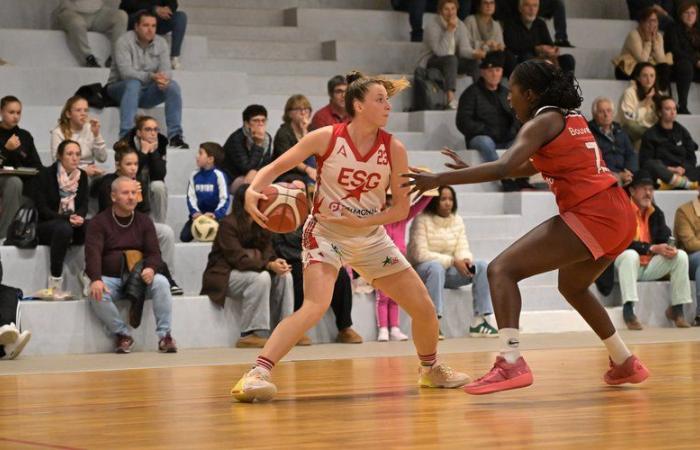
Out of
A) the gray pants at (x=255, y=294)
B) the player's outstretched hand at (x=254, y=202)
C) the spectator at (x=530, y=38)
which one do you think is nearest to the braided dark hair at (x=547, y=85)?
the player's outstretched hand at (x=254, y=202)

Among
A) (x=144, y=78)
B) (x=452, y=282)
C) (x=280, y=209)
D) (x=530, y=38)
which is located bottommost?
(x=452, y=282)

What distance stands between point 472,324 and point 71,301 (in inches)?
118

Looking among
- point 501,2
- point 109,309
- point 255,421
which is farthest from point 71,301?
point 501,2

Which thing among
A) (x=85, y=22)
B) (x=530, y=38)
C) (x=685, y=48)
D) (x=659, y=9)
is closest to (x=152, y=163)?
(x=85, y=22)

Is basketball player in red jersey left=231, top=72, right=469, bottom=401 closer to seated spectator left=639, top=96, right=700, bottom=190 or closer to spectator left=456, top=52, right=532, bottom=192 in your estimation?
spectator left=456, top=52, right=532, bottom=192

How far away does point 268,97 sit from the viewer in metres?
12.4

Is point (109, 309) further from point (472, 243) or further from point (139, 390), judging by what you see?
point (472, 243)

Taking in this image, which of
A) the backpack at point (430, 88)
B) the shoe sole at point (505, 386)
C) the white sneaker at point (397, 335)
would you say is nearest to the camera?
the shoe sole at point (505, 386)

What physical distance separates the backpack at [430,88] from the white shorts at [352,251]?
22.5ft

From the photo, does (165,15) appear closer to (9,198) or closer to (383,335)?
(9,198)

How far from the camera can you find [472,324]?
9750 mm

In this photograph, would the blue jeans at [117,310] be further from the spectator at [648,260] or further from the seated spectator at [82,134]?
the spectator at [648,260]

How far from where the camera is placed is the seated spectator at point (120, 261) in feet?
28.6

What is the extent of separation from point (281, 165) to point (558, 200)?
1.22m
